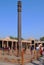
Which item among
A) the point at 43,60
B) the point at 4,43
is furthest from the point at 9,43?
the point at 43,60

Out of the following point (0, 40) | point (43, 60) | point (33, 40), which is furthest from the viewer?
point (33, 40)

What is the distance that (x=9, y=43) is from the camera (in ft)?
217

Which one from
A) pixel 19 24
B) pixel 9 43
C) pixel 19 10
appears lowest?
pixel 9 43

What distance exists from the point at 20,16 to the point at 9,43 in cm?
4204

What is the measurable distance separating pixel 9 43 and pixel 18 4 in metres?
42.3

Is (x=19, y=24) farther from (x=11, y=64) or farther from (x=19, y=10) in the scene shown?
(x=11, y=64)

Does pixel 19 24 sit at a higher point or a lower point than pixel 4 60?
higher

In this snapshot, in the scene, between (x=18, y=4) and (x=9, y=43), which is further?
(x=9, y=43)

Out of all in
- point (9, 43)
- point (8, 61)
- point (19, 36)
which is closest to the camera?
point (8, 61)

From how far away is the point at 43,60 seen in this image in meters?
14.8

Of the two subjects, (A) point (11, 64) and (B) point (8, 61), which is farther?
(B) point (8, 61)

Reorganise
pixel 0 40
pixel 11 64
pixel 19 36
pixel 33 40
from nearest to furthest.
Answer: pixel 11 64 < pixel 19 36 < pixel 0 40 < pixel 33 40

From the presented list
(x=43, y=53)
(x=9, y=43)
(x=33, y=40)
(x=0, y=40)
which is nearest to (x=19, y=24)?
(x=43, y=53)

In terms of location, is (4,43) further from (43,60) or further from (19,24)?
(43,60)
